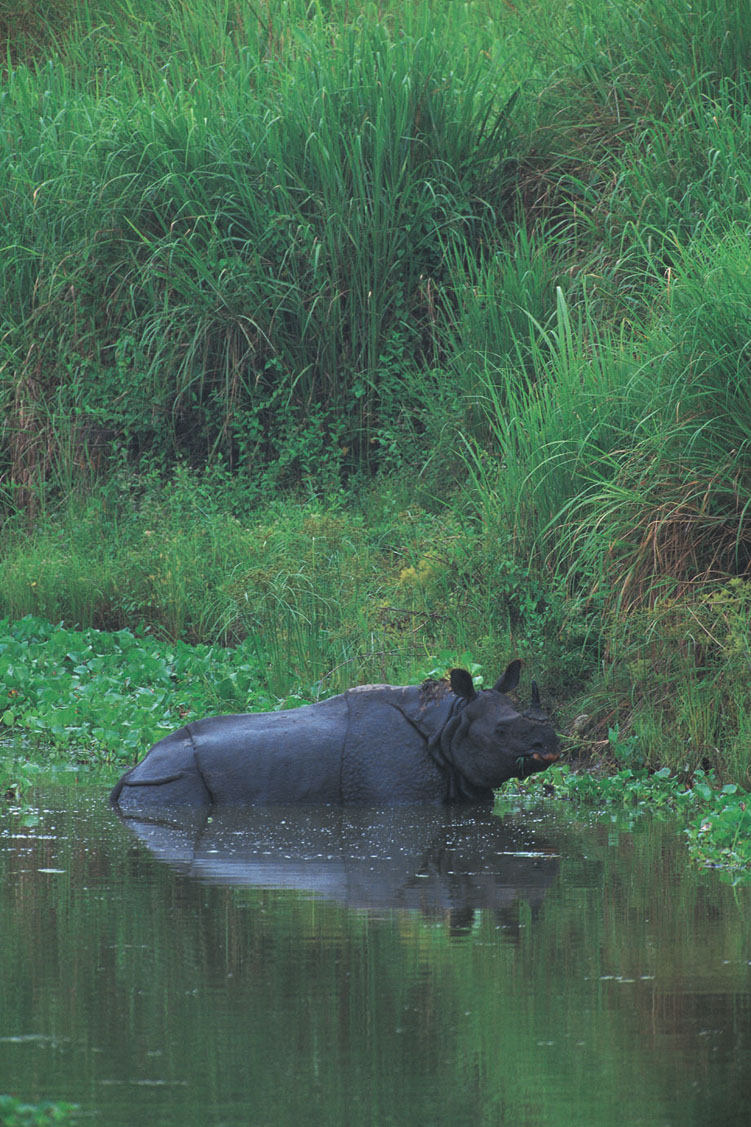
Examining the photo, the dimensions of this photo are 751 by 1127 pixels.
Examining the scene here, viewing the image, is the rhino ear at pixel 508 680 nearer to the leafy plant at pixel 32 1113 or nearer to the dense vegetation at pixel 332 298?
the dense vegetation at pixel 332 298

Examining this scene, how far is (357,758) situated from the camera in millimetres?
6969

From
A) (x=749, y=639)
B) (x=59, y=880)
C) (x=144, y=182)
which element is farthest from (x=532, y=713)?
(x=144, y=182)

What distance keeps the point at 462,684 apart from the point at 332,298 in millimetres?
5596

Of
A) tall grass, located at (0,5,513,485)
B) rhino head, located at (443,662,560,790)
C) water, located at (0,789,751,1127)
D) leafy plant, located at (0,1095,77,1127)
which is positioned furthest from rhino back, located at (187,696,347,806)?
tall grass, located at (0,5,513,485)

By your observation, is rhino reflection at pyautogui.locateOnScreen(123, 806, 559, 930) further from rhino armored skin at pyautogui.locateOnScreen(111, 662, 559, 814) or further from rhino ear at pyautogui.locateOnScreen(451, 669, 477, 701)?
rhino ear at pyautogui.locateOnScreen(451, 669, 477, 701)

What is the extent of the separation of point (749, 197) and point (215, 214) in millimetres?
4177

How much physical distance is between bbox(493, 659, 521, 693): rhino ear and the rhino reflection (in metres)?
0.59

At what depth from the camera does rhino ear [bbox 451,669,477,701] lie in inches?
270

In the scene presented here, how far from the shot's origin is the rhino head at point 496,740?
6.81 metres

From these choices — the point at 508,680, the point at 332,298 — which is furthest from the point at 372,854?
the point at 332,298

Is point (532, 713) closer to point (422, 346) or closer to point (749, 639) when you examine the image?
point (749, 639)

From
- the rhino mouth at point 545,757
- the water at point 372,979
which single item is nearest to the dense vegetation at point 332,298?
the rhino mouth at point 545,757

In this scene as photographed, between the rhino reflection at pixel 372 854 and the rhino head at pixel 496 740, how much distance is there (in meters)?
0.20

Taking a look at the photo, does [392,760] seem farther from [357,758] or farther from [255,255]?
[255,255]
